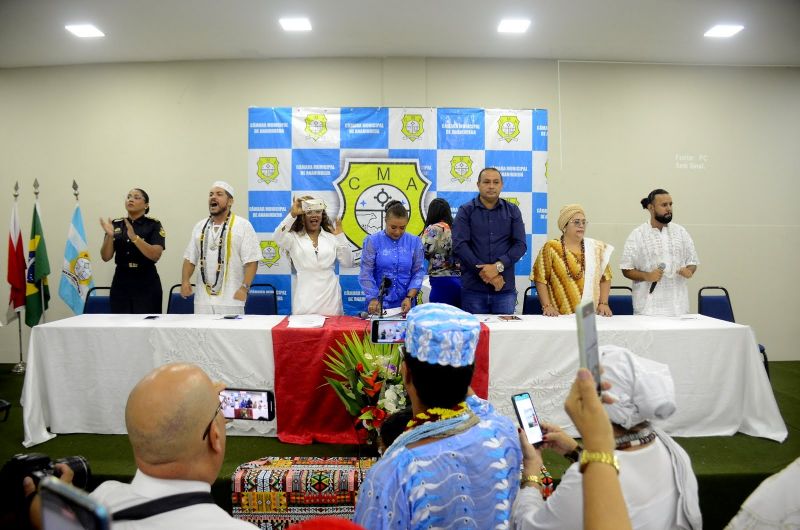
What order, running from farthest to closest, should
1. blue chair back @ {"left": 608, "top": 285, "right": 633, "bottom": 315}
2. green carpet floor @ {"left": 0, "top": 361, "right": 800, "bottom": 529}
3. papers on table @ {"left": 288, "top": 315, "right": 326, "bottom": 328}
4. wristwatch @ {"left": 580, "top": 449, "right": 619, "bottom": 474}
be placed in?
blue chair back @ {"left": 608, "top": 285, "right": 633, "bottom": 315}
papers on table @ {"left": 288, "top": 315, "right": 326, "bottom": 328}
green carpet floor @ {"left": 0, "top": 361, "right": 800, "bottom": 529}
wristwatch @ {"left": 580, "top": 449, "right": 619, "bottom": 474}

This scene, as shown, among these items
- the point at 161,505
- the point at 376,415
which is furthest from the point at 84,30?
the point at 161,505

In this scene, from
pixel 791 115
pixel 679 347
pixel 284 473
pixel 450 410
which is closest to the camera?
pixel 450 410

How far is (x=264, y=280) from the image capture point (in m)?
5.39

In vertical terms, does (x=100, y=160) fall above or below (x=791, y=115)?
below

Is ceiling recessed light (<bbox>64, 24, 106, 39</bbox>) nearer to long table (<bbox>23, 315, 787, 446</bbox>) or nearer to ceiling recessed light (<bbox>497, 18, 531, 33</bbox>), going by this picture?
long table (<bbox>23, 315, 787, 446</bbox>)

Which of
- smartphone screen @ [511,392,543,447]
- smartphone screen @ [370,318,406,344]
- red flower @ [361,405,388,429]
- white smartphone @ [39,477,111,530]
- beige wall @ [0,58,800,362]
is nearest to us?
white smartphone @ [39,477,111,530]

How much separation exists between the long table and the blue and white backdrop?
2400mm

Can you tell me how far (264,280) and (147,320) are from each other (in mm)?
2137

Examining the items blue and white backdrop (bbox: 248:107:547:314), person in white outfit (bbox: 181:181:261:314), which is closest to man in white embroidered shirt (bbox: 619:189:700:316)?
blue and white backdrop (bbox: 248:107:547:314)

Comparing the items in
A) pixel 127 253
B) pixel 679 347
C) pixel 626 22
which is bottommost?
pixel 679 347

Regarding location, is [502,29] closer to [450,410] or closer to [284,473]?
[284,473]

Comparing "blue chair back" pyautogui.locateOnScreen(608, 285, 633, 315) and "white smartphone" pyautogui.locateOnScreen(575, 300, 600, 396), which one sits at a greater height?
"white smartphone" pyautogui.locateOnScreen(575, 300, 600, 396)

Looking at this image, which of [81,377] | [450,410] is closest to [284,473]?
[450,410]

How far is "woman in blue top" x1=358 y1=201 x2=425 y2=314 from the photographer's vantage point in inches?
148
